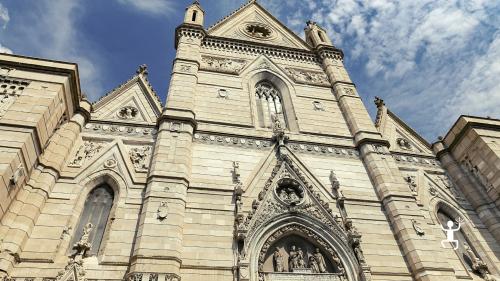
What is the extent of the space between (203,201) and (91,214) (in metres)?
3.32

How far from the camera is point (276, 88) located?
16.8 metres

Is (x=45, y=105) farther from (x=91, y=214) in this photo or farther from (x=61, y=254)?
Answer: (x=61, y=254)

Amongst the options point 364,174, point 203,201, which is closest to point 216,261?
point 203,201

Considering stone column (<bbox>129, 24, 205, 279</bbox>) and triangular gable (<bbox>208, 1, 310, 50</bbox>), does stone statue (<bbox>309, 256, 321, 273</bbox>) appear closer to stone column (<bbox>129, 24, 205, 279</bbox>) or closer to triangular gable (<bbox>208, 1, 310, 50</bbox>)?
stone column (<bbox>129, 24, 205, 279</bbox>)

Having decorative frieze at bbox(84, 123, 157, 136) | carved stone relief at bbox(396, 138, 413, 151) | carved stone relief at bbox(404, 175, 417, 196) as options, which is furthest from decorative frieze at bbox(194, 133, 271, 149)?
carved stone relief at bbox(396, 138, 413, 151)

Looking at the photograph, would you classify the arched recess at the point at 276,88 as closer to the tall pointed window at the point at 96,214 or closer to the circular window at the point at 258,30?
the circular window at the point at 258,30

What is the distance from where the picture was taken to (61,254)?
343 inches

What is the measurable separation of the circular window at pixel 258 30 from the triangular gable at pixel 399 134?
Answer: 27.7 ft

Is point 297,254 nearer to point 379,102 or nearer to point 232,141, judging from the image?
point 232,141

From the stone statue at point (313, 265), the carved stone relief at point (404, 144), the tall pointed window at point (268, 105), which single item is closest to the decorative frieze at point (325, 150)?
the tall pointed window at point (268, 105)

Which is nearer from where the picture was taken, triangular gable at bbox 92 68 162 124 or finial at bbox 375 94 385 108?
triangular gable at bbox 92 68 162 124

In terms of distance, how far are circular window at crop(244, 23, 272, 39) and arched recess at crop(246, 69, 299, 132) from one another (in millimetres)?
4517

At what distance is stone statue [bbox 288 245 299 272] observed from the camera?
9.52m

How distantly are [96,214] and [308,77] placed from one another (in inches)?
466
